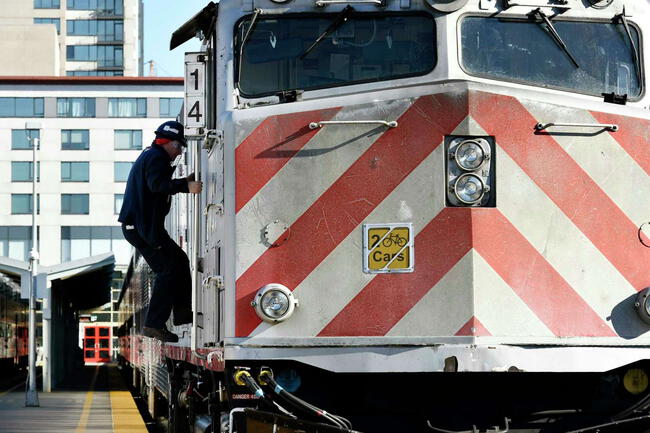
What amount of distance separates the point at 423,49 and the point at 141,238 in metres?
2.93

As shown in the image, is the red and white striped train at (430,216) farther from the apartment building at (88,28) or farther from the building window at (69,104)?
the apartment building at (88,28)

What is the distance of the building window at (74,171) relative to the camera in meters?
70.2

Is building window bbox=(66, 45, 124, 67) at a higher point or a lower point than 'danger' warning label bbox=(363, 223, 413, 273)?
higher

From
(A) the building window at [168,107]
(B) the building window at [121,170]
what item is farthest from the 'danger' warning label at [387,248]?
(B) the building window at [121,170]

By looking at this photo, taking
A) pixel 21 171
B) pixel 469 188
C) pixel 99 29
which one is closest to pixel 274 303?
pixel 469 188

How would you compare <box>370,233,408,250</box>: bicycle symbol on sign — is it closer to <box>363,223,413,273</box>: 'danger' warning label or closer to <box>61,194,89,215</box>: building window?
<box>363,223,413,273</box>: 'danger' warning label

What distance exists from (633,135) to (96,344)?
67197mm

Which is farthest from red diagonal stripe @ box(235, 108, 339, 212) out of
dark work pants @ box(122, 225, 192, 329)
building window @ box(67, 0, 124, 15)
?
building window @ box(67, 0, 124, 15)

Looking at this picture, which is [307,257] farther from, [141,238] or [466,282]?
[141,238]

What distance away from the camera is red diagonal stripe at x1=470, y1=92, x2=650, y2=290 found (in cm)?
627

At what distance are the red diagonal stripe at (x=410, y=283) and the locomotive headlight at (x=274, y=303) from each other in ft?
0.75

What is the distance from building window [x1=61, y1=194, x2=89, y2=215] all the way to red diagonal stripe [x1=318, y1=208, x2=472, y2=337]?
66210 mm

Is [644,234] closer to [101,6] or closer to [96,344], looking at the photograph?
[96,344]

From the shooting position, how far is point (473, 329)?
604cm
